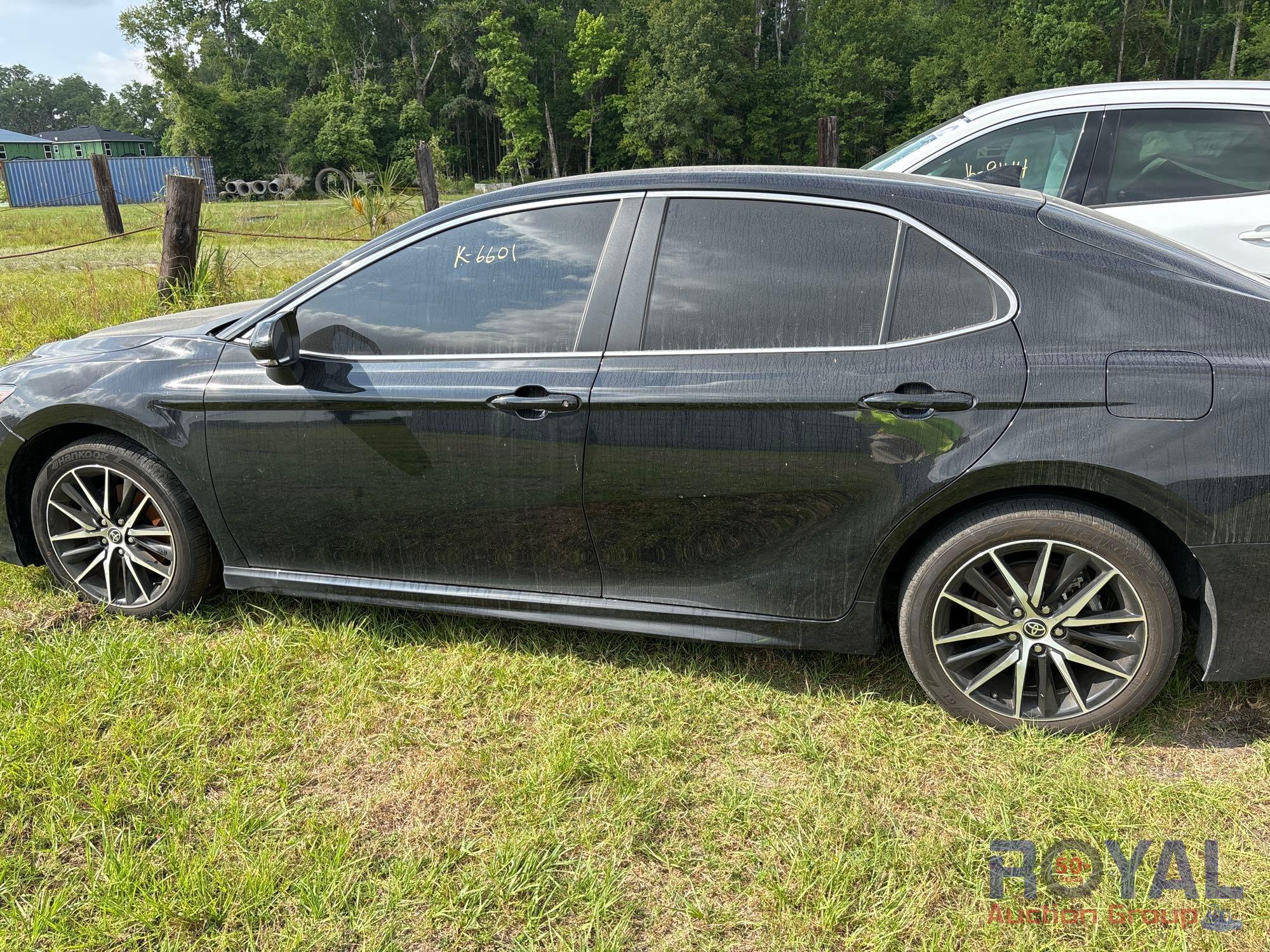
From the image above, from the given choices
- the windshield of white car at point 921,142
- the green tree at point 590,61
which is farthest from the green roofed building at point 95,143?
the windshield of white car at point 921,142

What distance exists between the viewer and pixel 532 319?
2.93 m

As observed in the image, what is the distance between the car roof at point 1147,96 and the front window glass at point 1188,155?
62mm

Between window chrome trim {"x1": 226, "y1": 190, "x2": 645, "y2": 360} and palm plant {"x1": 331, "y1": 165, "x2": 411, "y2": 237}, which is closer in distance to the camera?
window chrome trim {"x1": 226, "y1": 190, "x2": 645, "y2": 360}

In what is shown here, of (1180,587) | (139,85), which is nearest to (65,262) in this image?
(1180,587)

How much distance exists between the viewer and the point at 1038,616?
2.66 m

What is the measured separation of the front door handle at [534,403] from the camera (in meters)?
2.82

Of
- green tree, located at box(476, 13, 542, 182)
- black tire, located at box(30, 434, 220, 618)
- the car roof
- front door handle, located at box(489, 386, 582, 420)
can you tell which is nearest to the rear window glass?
front door handle, located at box(489, 386, 582, 420)

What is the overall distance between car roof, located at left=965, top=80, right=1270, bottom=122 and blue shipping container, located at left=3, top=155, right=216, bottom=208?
41203 millimetres

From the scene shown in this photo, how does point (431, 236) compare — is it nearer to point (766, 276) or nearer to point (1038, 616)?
point (766, 276)

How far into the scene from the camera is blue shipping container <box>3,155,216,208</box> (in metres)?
41.4

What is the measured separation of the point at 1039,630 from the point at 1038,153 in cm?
362

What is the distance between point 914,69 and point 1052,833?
238ft

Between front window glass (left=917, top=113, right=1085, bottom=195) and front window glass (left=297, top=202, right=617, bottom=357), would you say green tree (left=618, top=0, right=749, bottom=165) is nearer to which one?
front window glass (left=917, top=113, right=1085, bottom=195)

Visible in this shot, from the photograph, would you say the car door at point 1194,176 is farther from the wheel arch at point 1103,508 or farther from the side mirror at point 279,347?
the side mirror at point 279,347
